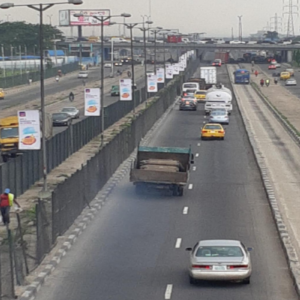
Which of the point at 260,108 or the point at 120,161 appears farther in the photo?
the point at 260,108

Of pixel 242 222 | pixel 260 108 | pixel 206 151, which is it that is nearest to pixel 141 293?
pixel 242 222

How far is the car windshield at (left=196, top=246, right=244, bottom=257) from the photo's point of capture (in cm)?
2233

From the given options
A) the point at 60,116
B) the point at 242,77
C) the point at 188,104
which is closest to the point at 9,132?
the point at 60,116

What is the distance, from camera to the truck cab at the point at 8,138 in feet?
162

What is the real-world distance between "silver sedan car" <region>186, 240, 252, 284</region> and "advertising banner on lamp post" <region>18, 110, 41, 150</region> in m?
15.6

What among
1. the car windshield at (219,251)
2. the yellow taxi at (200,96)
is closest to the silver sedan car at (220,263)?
the car windshield at (219,251)

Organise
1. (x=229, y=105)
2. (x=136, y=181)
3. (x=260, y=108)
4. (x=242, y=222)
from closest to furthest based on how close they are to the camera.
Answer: (x=242, y=222) < (x=136, y=181) < (x=229, y=105) < (x=260, y=108)

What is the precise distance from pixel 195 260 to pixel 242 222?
33.6 feet

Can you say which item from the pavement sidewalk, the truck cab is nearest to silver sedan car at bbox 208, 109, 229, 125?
the pavement sidewalk

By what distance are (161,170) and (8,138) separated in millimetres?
15070

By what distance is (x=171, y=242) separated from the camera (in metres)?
28.8

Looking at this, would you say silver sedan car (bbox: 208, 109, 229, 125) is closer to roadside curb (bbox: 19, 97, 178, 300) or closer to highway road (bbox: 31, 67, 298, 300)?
roadside curb (bbox: 19, 97, 178, 300)

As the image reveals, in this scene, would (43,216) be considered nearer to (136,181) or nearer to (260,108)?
(136,181)

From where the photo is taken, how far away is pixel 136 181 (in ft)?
125
